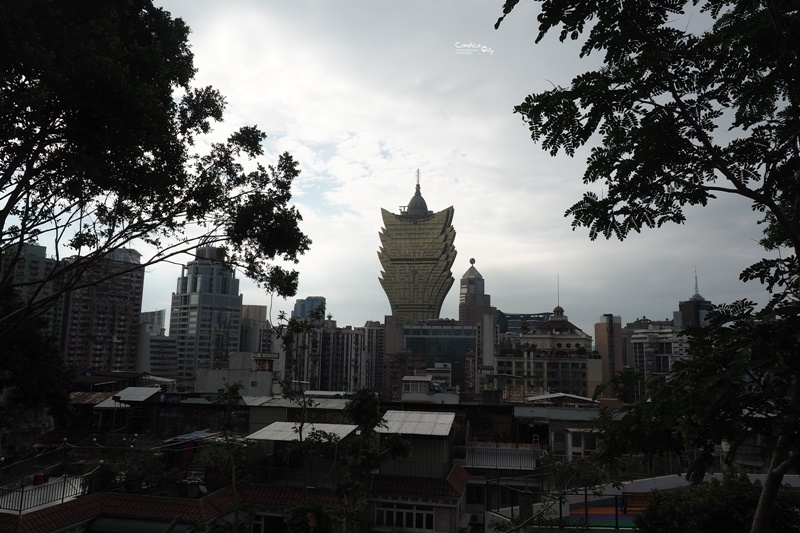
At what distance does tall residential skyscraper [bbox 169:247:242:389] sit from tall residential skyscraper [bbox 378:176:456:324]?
50313 mm

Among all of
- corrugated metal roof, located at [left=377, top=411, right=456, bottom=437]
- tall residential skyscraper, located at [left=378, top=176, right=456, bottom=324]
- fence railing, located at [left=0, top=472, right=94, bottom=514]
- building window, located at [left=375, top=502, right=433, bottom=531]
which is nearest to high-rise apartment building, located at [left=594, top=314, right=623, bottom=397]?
tall residential skyscraper, located at [left=378, top=176, right=456, bottom=324]

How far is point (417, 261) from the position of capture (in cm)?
17025

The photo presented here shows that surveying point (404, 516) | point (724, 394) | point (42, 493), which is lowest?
→ point (404, 516)

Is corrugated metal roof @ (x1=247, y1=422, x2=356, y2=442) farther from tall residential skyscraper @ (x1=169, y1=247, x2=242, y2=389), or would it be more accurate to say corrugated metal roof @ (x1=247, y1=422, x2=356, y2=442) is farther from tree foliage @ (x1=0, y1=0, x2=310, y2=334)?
tall residential skyscraper @ (x1=169, y1=247, x2=242, y2=389)

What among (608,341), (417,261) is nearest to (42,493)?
(608,341)

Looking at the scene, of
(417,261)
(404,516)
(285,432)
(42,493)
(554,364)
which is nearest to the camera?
(42,493)

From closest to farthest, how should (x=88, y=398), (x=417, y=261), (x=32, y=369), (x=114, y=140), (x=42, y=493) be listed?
(x=114, y=140)
(x=42, y=493)
(x=32, y=369)
(x=88, y=398)
(x=417, y=261)

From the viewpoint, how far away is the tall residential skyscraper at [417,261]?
168250 millimetres

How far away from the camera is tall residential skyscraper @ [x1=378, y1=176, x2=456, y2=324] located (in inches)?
6624

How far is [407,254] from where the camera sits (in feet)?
561

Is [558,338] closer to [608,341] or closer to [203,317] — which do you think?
[608,341]

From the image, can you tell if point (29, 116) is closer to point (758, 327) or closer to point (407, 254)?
point (758, 327)

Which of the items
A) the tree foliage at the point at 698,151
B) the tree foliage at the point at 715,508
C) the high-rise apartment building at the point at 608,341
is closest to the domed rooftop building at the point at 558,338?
the high-rise apartment building at the point at 608,341

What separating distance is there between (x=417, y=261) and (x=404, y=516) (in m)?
153
